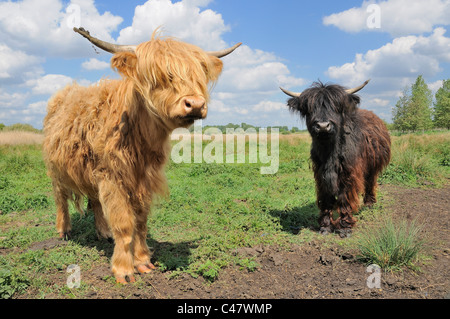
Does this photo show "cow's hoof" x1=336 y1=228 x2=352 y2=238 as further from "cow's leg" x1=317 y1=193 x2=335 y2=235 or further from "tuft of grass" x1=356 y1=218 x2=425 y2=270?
"tuft of grass" x1=356 y1=218 x2=425 y2=270

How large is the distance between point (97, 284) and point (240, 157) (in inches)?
421

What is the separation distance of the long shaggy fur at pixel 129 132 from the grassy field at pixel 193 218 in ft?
1.75

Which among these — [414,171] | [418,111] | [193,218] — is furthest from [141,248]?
[418,111]

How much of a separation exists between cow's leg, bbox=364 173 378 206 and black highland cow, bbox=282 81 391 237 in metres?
1.01

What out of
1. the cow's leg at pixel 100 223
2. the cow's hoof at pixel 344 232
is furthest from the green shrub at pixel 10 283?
the cow's hoof at pixel 344 232

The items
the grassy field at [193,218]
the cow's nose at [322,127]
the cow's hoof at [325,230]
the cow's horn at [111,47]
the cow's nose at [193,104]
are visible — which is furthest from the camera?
the cow's hoof at [325,230]

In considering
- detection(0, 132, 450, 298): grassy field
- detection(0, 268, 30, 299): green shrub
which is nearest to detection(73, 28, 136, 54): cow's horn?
detection(0, 132, 450, 298): grassy field

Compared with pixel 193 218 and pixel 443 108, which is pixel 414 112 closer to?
pixel 443 108

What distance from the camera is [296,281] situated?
3.39 meters

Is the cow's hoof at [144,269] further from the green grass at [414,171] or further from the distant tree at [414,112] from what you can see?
the distant tree at [414,112]

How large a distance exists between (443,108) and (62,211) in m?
42.0

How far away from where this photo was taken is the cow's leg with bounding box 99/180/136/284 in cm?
322

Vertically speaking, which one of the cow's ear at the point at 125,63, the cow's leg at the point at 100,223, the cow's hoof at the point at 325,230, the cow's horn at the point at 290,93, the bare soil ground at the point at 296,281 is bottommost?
the bare soil ground at the point at 296,281

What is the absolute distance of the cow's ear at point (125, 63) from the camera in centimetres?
272
